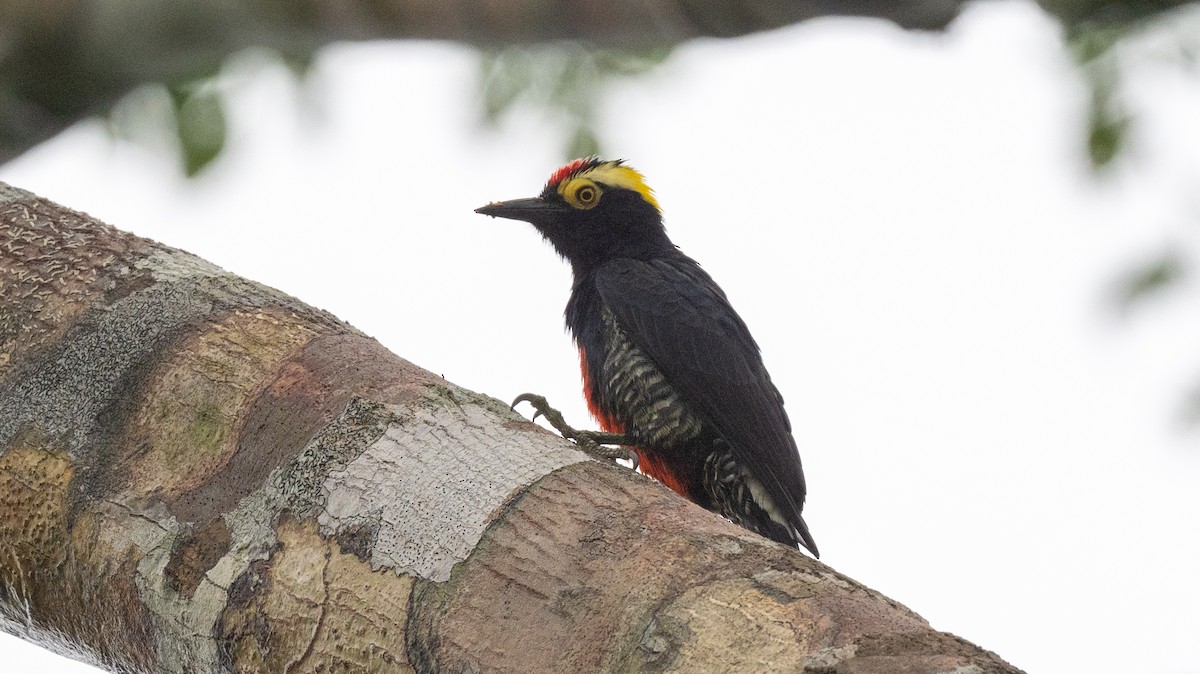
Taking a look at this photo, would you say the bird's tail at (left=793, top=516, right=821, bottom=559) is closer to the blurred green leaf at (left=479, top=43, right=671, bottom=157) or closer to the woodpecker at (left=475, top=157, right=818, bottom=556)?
the woodpecker at (left=475, top=157, right=818, bottom=556)

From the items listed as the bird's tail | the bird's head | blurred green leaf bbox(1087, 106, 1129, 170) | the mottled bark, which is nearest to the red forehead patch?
the bird's head

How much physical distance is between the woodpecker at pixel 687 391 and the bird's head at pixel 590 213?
17 centimetres

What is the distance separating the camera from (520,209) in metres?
5.74

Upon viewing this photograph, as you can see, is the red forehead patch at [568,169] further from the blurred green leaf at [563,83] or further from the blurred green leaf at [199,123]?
the blurred green leaf at [199,123]

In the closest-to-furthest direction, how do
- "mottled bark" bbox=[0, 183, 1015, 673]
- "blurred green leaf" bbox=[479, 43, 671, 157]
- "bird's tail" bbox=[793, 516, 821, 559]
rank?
"mottled bark" bbox=[0, 183, 1015, 673] → "bird's tail" bbox=[793, 516, 821, 559] → "blurred green leaf" bbox=[479, 43, 671, 157]

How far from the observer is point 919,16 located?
304 centimetres

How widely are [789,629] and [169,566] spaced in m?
1.06

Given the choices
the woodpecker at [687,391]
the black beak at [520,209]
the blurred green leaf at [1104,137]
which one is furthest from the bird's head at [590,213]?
the blurred green leaf at [1104,137]

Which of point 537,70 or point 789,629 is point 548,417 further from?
point 789,629

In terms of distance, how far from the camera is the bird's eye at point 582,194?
5.78 m

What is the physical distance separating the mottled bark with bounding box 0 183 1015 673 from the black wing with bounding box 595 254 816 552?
98.9 inches

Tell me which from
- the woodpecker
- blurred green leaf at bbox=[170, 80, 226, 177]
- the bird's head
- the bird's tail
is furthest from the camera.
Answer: the bird's head

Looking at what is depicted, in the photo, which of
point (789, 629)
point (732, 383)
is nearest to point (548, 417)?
point (732, 383)

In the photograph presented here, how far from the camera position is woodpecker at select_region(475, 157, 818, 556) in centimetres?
464
